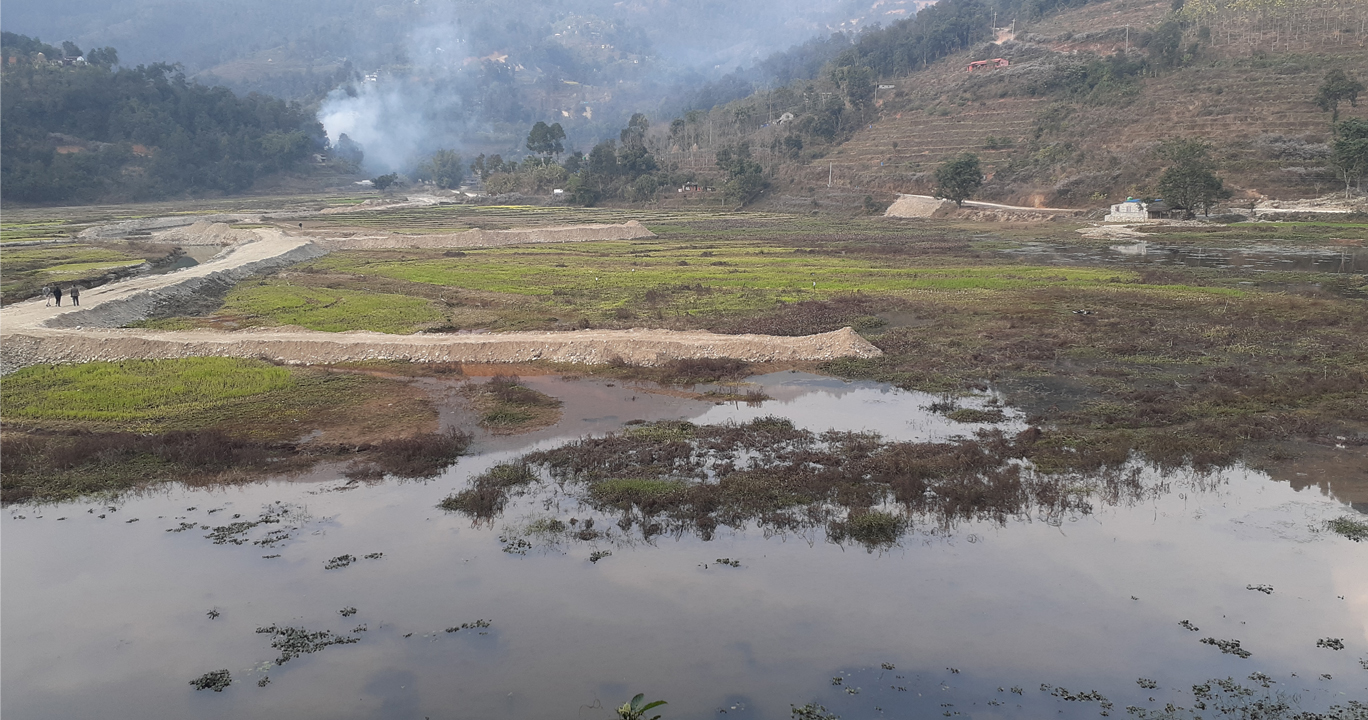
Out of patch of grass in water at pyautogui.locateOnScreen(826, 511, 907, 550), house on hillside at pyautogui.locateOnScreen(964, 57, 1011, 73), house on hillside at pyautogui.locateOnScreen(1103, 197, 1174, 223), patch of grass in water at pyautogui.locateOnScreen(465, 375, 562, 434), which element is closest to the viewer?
patch of grass in water at pyautogui.locateOnScreen(826, 511, 907, 550)

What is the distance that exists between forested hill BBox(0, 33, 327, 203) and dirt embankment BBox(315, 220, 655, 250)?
63.2m

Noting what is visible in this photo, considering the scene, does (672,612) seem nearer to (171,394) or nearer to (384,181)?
(171,394)

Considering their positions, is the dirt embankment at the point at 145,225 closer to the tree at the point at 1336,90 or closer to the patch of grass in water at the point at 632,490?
the patch of grass in water at the point at 632,490

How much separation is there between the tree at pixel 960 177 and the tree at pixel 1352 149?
22.1 m

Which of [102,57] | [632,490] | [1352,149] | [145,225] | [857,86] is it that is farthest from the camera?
[102,57]

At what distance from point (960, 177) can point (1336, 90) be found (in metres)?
23.9

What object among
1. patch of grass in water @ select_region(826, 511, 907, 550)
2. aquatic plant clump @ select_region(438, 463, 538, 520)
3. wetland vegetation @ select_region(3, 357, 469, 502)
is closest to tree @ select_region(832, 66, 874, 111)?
wetland vegetation @ select_region(3, 357, 469, 502)

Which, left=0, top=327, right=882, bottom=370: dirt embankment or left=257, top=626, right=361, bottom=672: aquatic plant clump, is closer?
left=257, top=626, right=361, bottom=672: aquatic plant clump

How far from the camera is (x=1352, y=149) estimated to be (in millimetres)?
50281

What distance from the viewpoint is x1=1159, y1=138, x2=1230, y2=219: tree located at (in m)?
52.8

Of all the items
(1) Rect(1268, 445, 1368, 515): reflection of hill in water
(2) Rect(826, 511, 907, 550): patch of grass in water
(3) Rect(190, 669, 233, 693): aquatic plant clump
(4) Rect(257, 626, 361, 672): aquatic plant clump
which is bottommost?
(3) Rect(190, 669, 233, 693): aquatic plant clump

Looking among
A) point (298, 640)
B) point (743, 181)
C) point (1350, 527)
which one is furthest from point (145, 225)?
point (1350, 527)

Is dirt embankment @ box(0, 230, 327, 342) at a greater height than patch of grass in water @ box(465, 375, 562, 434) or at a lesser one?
greater

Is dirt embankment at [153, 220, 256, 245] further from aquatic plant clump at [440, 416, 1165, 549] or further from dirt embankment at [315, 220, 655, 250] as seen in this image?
aquatic plant clump at [440, 416, 1165, 549]
